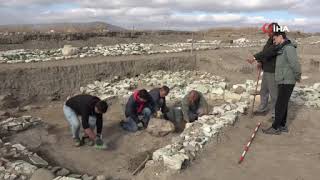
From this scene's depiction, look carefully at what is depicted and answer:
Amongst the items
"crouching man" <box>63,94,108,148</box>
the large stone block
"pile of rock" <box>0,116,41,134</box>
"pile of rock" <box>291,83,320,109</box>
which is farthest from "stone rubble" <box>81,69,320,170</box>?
"pile of rock" <box>0,116,41,134</box>

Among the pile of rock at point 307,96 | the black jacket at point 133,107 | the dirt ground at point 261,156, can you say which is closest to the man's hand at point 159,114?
the black jacket at point 133,107

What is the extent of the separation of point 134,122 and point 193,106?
144 cm

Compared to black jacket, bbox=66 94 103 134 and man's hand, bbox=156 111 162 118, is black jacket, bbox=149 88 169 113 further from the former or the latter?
black jacket, bbox=66 94 103 134

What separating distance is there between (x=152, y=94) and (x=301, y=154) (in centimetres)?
381

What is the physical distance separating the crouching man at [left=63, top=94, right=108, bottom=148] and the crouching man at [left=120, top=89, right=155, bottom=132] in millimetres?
1206

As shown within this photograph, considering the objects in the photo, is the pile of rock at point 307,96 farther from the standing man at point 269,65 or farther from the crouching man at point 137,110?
the crouching man at point 137,110

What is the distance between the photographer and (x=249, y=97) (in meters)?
10.5

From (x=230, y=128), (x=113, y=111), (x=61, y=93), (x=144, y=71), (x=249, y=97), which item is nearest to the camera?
(x=230, y=128)

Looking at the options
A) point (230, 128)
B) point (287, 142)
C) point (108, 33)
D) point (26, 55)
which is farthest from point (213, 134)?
point (108, 33)

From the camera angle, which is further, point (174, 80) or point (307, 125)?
point (174, 80)

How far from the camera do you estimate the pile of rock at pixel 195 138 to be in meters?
6.30

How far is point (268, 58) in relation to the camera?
8047 mm

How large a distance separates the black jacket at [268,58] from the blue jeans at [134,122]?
287 centimetres

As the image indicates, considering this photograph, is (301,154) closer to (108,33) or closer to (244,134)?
(244,134)
